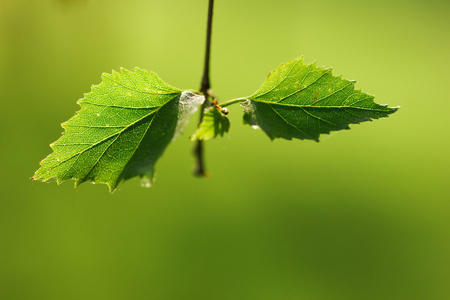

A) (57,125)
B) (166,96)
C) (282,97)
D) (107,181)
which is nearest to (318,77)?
(282,97)

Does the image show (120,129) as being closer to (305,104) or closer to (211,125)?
(211,125)

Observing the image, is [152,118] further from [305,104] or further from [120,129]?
[305,104]

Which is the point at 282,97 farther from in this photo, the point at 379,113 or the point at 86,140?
the point at 86,140

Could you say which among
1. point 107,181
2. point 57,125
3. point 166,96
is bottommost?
point 107,181

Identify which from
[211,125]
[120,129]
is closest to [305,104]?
[211,125]
